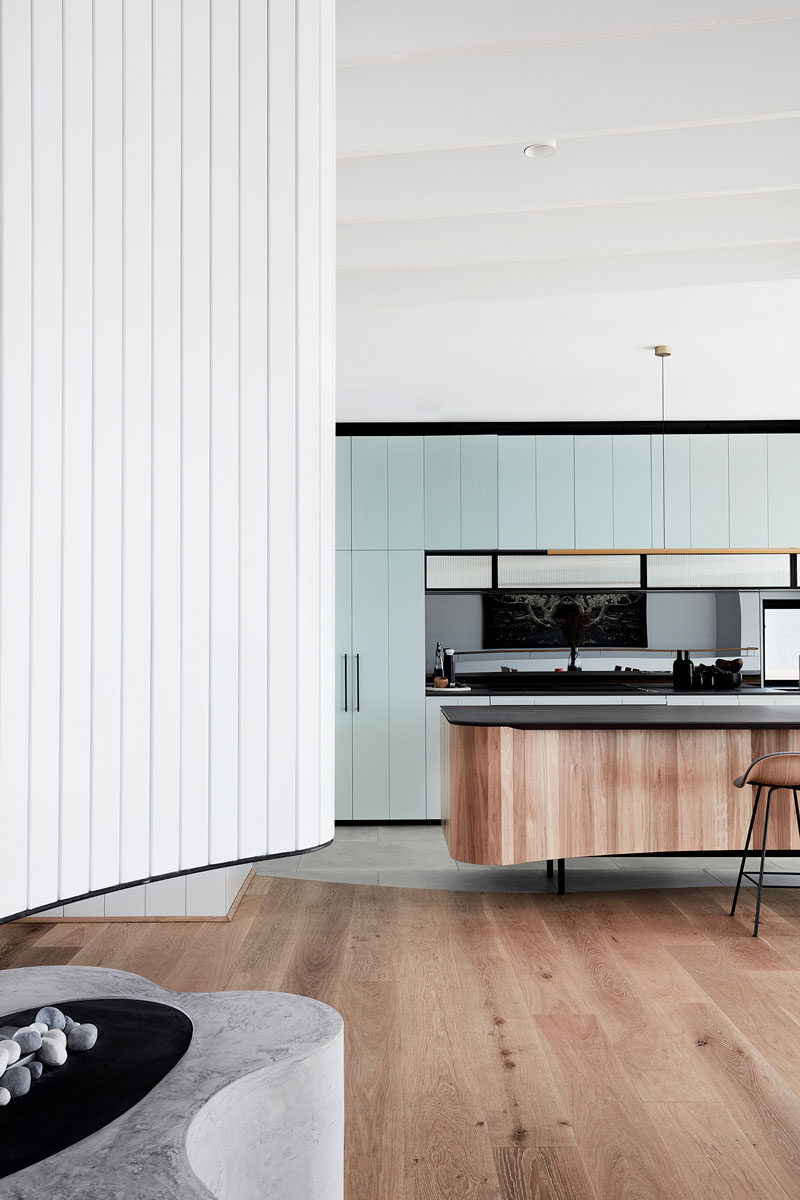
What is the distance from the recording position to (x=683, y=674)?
5.93 metres

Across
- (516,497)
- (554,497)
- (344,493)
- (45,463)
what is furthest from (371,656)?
(45,463)

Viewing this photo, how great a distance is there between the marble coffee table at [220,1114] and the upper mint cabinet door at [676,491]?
5021mm

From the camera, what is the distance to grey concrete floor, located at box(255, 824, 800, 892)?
4.39 metres

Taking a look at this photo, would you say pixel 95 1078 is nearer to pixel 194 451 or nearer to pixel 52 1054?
pixel 52 1054

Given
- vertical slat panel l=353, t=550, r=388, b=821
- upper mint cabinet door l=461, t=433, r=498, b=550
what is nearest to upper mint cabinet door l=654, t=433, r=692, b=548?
upper mint cabinet door l=461, t=433, r=498, b=550

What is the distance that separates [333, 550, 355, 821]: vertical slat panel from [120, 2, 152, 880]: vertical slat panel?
4.66m

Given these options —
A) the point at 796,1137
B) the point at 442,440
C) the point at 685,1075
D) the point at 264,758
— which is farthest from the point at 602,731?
the point at 264,758

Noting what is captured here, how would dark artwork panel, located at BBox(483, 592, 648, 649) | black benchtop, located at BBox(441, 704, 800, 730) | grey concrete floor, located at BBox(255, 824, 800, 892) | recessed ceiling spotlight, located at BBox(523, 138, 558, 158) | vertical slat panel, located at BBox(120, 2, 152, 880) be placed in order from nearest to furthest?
1. vertical slat panel, located at BBox(120, 2, 152, 880)
2. recessed ceiling spotlight, located at BBox(523, 138, 558, 158)
3. black benchtop, located at BBox(441, 704, 800, 730)
4. grey concrete floor, located at BBox(255, 824, 800, 892)
5. dark artwork panel, located at BBox(483, 592, 648, 649)

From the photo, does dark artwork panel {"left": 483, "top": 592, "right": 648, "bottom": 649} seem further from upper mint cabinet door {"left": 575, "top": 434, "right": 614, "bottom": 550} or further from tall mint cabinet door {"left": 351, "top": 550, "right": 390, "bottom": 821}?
tall mint cabinet door {"left": 351, "top": 550, "right": 390, "bottom": 821}

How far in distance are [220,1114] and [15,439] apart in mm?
1018

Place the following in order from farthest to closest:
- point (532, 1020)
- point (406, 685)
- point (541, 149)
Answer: point (406, 685)
point (532, 1020)
point (541, 149)

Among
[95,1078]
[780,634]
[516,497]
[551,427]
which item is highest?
[551,427]

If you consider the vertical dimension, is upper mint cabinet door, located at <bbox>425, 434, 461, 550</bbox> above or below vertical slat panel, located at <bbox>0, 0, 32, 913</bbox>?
above

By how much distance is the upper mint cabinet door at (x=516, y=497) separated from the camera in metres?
6.02
